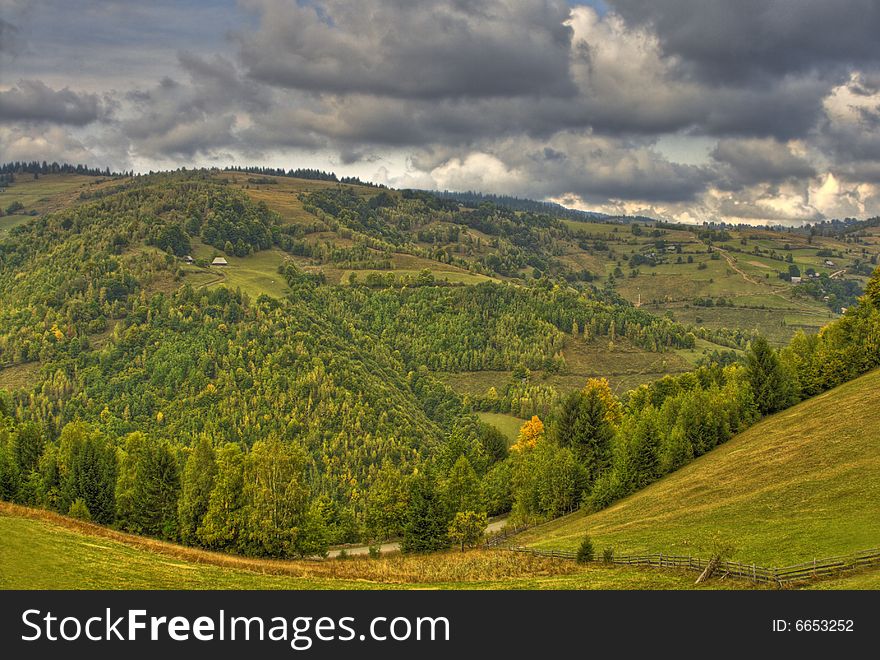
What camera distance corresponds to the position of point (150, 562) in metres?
47.0

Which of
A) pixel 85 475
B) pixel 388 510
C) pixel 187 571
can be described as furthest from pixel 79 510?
pixel 187 571

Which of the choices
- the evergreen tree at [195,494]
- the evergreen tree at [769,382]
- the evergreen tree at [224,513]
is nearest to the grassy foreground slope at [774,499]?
the evergreen tree at [769,382]

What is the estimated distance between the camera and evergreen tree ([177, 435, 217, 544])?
8119 cm

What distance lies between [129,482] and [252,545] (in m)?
25.2

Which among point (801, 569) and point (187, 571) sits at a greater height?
point (801, 569)

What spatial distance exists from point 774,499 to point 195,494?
67571 mm

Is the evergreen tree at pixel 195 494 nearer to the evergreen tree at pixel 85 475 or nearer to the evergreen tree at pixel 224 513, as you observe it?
the evergreen tree at pixel 224 513

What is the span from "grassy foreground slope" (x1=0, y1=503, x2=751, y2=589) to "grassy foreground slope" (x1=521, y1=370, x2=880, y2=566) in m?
9.38

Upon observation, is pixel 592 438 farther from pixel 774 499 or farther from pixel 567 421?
pixel 774 499

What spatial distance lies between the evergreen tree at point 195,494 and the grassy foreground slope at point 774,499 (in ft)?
141

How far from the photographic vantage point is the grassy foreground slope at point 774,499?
52562mm

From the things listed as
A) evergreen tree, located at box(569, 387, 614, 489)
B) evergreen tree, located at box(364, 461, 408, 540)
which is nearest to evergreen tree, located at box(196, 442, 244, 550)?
evergreen tree, located at box(364, 461, 408, 540)

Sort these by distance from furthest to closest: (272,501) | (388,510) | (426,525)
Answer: (388,510) → (426,525) → (272,501)

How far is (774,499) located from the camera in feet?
215
